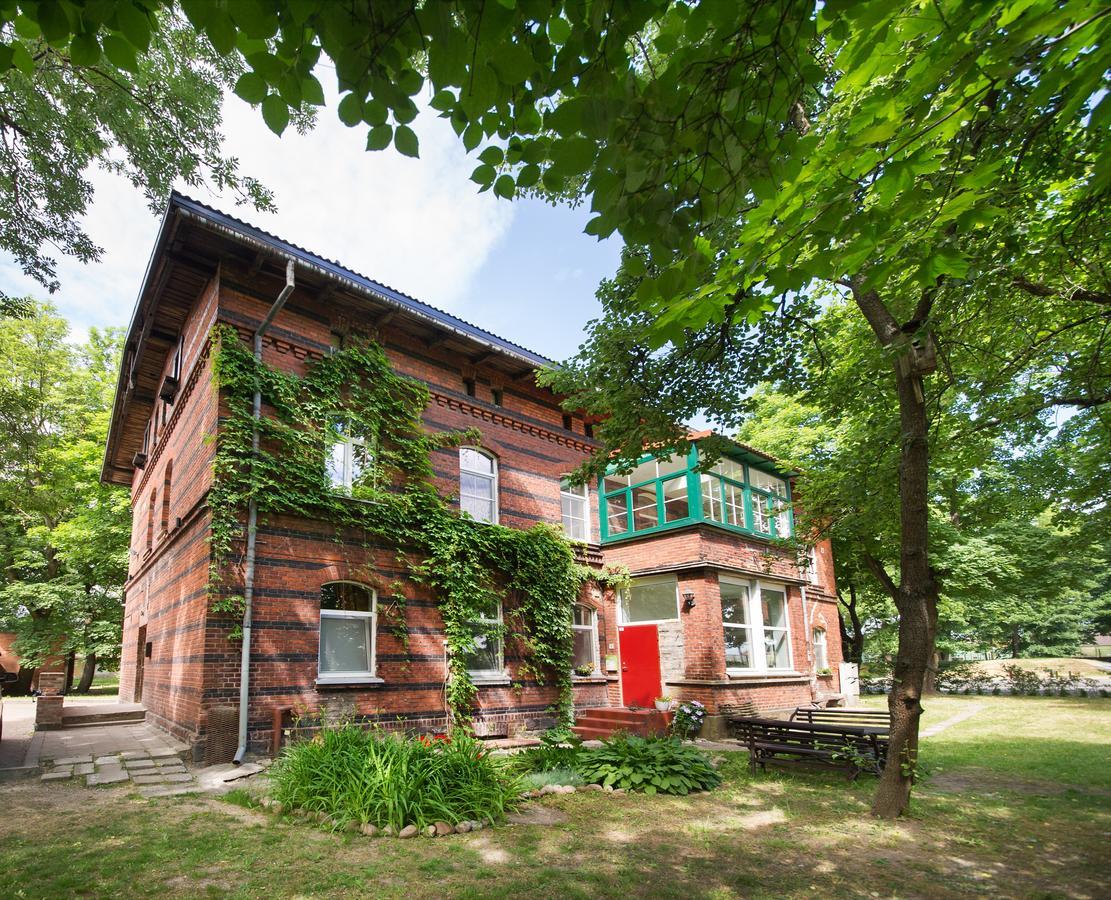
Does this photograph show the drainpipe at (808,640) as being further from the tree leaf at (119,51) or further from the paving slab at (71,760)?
the tree leaf at (119,51)

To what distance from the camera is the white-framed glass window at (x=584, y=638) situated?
51.6 ft

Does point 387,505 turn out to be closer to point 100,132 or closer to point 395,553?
point 395,553

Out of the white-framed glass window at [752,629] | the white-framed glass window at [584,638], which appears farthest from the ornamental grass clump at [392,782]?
the white-framed glass window at [752,629]

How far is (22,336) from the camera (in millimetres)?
25516

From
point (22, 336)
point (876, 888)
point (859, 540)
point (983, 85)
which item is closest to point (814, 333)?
point (983, 85)

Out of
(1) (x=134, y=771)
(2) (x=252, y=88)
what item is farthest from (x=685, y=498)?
(2) (x=252, y=88)

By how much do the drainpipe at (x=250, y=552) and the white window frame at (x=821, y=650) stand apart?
56.3ft

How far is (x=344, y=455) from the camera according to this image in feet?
39.8

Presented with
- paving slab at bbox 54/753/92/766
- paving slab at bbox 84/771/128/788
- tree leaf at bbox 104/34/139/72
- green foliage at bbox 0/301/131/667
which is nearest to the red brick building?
paving slab at bbox 84/771/128/788

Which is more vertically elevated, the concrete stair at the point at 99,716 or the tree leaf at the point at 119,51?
the tree leaf at the point at 119,51

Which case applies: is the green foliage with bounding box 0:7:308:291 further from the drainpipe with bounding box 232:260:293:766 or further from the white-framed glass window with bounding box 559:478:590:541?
the white-framed glass window with bounding box 559:478:590:541

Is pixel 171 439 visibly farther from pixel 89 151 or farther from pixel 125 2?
pixel 125 2

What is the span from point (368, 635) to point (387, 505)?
233cm

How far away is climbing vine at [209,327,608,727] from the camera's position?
1036 cm
